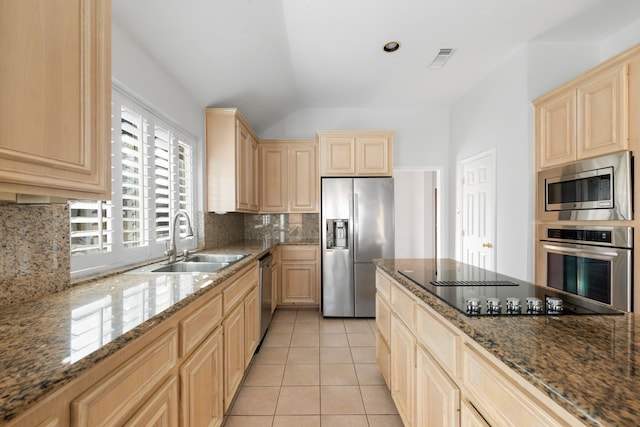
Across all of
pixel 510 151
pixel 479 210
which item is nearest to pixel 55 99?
pixel 510 151

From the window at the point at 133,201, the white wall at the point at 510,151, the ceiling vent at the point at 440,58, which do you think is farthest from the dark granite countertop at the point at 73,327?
the ceiling vent at the point at 440,58

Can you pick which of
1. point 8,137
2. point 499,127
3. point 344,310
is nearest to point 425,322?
point 8,137

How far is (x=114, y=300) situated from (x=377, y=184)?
2965 mm

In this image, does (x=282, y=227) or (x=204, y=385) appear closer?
(x=204, y=385)

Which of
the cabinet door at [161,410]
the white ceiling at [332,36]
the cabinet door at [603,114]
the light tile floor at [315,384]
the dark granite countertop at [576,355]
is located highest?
the white ceiling at [332,36]

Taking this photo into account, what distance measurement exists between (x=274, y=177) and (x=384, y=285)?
2.57 m

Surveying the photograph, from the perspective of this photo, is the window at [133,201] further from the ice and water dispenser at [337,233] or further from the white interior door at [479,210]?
the white interior door at [479,210]

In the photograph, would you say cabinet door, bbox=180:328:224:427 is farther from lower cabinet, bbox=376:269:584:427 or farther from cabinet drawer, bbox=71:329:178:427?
lower cabinet, bbox=376:269:584:427

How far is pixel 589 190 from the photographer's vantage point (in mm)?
2125

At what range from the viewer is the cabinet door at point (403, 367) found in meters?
1.47

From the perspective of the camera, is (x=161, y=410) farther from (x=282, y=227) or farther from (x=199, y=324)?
(x=282, y=227)

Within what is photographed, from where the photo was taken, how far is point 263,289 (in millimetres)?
2828

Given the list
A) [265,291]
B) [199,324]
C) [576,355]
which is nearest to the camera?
[576,355]

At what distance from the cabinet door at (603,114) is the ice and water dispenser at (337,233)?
2.29m
